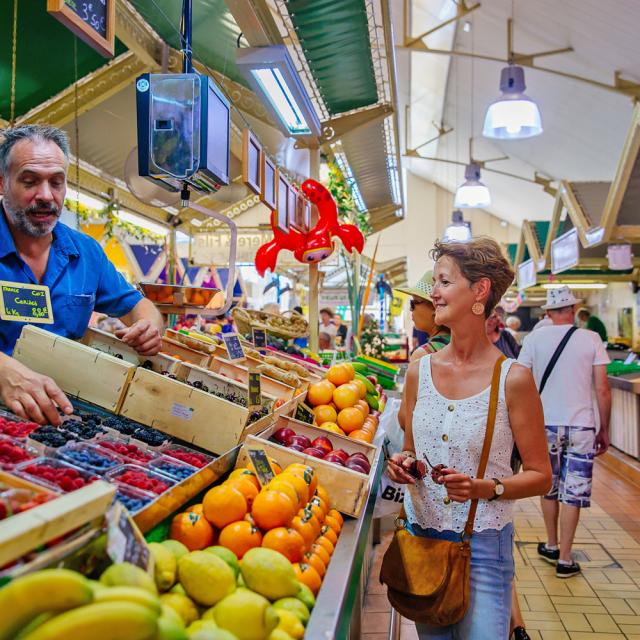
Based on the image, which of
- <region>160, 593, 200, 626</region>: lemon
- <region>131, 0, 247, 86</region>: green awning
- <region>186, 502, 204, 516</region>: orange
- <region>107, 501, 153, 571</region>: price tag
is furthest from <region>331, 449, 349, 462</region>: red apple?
<region>131, 0, 247, 86</region>: green awning

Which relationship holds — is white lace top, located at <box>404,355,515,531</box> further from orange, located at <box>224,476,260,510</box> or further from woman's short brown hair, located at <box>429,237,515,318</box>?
orange, located at <box>224,476,260,510</box>

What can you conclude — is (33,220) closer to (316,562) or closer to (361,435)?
(316,562)

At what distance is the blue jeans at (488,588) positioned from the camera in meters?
2.06

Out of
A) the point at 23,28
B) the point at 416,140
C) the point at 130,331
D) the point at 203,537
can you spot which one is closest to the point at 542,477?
the point at 203,537

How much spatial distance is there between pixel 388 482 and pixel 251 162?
2.13m

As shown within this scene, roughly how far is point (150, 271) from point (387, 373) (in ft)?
11.7

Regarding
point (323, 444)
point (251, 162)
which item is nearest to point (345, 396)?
point (323, 444)

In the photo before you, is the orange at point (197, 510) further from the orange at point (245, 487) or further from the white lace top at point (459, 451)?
the white lace top at point (459, 451)

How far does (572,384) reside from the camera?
4707 mm

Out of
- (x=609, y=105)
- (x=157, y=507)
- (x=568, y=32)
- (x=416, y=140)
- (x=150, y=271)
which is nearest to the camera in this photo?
(x=157, y=507)

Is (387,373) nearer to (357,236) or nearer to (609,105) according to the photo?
(357,236)

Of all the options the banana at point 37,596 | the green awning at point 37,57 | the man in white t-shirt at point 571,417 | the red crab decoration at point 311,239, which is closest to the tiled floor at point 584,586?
the man in white t-shirt at point 571,417

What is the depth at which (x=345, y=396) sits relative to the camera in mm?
3865

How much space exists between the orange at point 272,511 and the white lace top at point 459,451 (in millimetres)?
577
